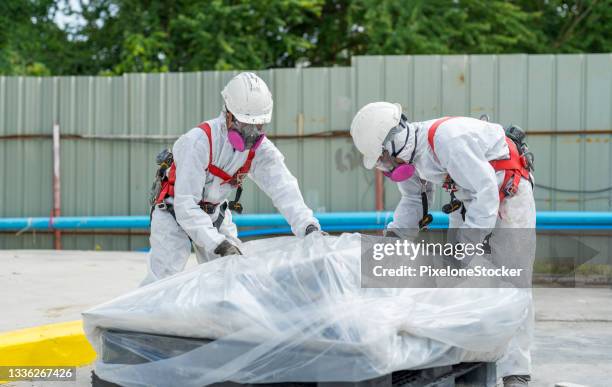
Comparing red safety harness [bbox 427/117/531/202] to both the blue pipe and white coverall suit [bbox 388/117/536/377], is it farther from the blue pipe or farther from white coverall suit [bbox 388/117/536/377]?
the blue pipe

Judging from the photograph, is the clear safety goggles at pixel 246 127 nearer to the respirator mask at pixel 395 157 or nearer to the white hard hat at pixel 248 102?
the white hard hat at pixel 248 102

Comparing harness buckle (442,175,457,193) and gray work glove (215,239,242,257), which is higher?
harness buckle (442,175,457,193)

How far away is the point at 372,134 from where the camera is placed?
4.52m

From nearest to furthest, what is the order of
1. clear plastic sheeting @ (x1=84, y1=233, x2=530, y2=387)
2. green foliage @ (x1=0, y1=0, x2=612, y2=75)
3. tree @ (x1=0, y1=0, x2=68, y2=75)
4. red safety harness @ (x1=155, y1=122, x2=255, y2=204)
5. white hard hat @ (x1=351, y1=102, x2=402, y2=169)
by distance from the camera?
clear plastic sheeting @ (x1=84, y1=233, x2=530, y2=387) → white hard hat @ (x1=351, y1=102, x2=402, y2=169) → red safety harness @ (x1=155, y1=122, x2=255, y2=204) → green foliage @ (x1=0, y1=0, x2=612, y2=75) → tree @ (x1=0, y1=0, x2=68, y2=75)

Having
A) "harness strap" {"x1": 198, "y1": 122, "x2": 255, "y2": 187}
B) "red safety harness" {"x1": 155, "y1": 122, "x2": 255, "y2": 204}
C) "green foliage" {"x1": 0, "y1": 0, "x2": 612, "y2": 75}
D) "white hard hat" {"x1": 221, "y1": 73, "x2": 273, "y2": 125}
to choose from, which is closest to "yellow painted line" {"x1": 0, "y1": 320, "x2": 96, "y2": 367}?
"red safety harness" {"x1": 155, "y1": 122, "x2": 255, "y2": 204}

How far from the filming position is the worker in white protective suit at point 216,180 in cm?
479

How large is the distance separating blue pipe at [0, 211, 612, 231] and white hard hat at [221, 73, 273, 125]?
14.3 feet

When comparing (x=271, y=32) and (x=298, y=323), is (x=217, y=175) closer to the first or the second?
(x=298, y=323)

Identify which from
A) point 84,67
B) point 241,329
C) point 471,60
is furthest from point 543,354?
point 84,67

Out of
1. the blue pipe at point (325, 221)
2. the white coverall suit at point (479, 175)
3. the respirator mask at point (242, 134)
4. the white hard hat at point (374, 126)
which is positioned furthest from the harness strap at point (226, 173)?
the blue pipe at point (325, 221)

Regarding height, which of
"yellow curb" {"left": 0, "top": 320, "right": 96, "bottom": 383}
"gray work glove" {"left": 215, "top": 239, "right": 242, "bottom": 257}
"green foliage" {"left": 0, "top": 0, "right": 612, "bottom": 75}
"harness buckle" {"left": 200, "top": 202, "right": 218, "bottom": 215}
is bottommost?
"yellow curb" {"left": 0, "top": 320, "right": 96, "bottom": 383}

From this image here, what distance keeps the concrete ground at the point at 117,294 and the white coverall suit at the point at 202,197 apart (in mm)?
887

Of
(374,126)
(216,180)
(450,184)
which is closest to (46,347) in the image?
(216,180)

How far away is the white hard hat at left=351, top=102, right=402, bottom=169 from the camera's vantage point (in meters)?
4.50
